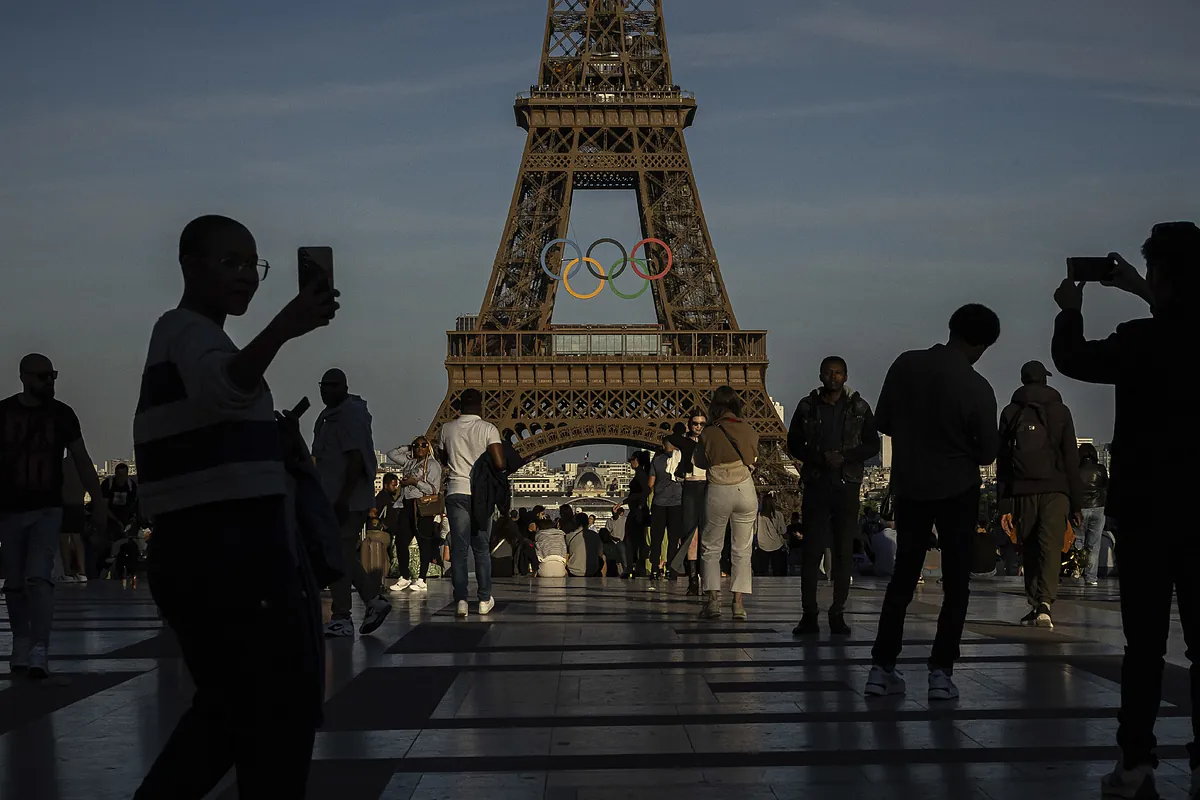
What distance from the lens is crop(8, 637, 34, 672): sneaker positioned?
328 inches

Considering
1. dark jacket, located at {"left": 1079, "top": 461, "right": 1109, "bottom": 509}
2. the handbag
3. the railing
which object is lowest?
the handbag

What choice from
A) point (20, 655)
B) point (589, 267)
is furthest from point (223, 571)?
point (589, 267)

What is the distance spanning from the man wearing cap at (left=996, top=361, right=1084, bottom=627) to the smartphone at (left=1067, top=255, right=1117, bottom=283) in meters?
5.88

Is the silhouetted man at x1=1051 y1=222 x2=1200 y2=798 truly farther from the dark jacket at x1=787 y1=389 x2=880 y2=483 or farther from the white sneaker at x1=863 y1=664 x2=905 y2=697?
the dark jacket at x1=787 y1=389 x2=880 y2=483

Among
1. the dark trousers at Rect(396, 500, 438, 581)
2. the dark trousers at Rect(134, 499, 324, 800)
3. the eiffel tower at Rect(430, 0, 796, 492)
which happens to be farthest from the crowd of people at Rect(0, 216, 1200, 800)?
the eiffel tower at Rect(430, 0, 796, 492)

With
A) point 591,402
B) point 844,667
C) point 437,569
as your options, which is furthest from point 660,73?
point 844,667

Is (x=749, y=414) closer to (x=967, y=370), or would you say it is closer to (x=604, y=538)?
(x=604, y=538)

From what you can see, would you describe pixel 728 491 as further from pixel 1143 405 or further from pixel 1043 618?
pixel 1143 405

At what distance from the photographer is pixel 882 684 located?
7180 mm

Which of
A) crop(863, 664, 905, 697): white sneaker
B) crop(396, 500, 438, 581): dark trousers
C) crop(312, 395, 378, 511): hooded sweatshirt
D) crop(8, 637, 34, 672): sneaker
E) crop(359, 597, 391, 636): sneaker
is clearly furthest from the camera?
crop(396, 500, 438, 581): dark trousers

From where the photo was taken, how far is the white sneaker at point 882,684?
23.5 ft

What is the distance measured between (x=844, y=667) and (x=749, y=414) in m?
43.6

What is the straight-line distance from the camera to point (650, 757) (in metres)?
5.67

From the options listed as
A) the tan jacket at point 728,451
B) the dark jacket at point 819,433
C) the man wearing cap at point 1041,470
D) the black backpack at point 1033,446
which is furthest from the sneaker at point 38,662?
the black backpack at point 1033,446
